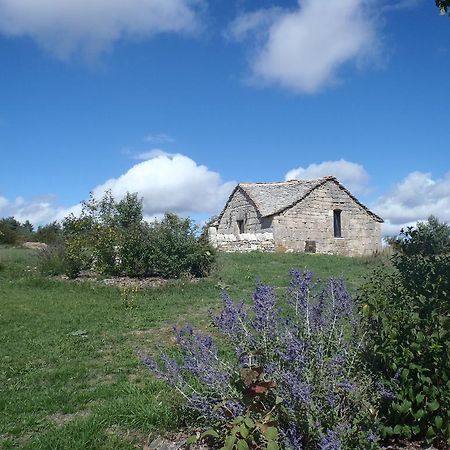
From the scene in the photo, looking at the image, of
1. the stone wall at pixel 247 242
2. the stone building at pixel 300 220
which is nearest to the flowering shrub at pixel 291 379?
the stone wall at pixel 247 242

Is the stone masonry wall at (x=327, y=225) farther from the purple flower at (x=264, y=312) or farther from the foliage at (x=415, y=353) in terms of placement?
the foliage at (x=415, y=353)

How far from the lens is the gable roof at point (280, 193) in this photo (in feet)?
92.3

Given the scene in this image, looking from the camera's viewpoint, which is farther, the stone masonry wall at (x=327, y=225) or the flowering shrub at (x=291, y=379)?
the stone masonry wall at (x=327, y=225)

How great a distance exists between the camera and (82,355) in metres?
6.89

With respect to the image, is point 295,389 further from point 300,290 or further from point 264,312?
point 300,290

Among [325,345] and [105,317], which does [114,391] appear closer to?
[325,345]

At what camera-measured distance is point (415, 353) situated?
3.19m

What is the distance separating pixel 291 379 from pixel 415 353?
849 millimetres

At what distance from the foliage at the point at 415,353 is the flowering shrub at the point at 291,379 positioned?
16 centimetres

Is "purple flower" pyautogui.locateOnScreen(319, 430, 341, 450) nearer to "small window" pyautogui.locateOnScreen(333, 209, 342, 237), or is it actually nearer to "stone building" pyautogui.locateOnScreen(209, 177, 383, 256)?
"stone building" pyautogui.locateOnScreen(209, 177, 383, 256)

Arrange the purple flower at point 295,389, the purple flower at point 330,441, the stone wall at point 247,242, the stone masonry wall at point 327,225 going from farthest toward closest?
1. the stone masonry wall at point 327,225
2. the stone wall at point 247,242
3. the purple flower at point 295,389
4. the purple flower at point 330,441

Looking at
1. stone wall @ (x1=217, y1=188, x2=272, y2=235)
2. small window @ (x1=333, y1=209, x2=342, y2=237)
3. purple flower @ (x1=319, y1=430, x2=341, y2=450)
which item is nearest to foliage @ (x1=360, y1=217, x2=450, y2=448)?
purple flower @ (x1=319, y1=430, x2=341, y2=450)

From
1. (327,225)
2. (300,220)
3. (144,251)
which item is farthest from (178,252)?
(327,225)

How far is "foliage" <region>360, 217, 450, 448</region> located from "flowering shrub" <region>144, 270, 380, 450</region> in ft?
0.52
